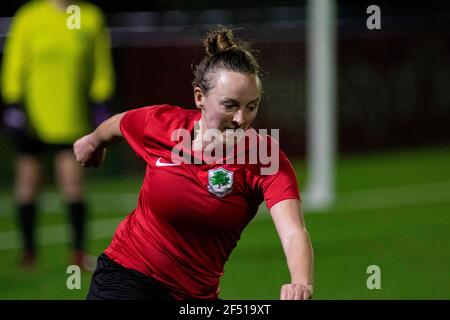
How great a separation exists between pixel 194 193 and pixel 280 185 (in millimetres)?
415

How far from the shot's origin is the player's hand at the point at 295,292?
12.9 ft

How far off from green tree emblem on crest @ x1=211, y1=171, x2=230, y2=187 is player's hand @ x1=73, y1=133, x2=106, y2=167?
677 millimetres

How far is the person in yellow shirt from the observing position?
28.6 feet

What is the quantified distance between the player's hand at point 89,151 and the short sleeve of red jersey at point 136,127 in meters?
0.20

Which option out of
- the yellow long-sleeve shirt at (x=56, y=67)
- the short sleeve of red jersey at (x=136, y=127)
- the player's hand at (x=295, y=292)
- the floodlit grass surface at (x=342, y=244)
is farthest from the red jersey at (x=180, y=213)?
the yellow long-sleeve shirt at (x=56, y=67)

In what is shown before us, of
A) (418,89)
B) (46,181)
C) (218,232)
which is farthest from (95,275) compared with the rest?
(418,89)

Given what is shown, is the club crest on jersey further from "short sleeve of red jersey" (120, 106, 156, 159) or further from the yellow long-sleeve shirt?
the yellow long-sleeve shirt

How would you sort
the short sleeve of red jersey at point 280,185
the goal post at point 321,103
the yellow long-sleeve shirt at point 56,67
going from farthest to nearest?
the goal post at point 321,103, the yellow long-sleeve shirt at point 56,67, the short sleeve of red jersey at point 280,185

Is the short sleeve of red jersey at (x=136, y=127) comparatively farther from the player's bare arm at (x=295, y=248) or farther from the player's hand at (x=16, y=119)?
the player's hand at (x=16, y=119)

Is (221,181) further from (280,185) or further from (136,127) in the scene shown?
(136,127)

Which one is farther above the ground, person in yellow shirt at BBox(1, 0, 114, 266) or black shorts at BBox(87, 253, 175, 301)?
person in yellow shirt at BBox(1, 0, 114, 266)

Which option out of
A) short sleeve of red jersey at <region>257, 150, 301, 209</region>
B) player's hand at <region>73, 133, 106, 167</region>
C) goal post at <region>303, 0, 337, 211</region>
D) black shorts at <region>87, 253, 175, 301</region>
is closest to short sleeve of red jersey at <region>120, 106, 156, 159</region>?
player's hand at <region>73, 133, 106, 167</region>

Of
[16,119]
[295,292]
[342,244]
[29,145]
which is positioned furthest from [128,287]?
[342,244]
